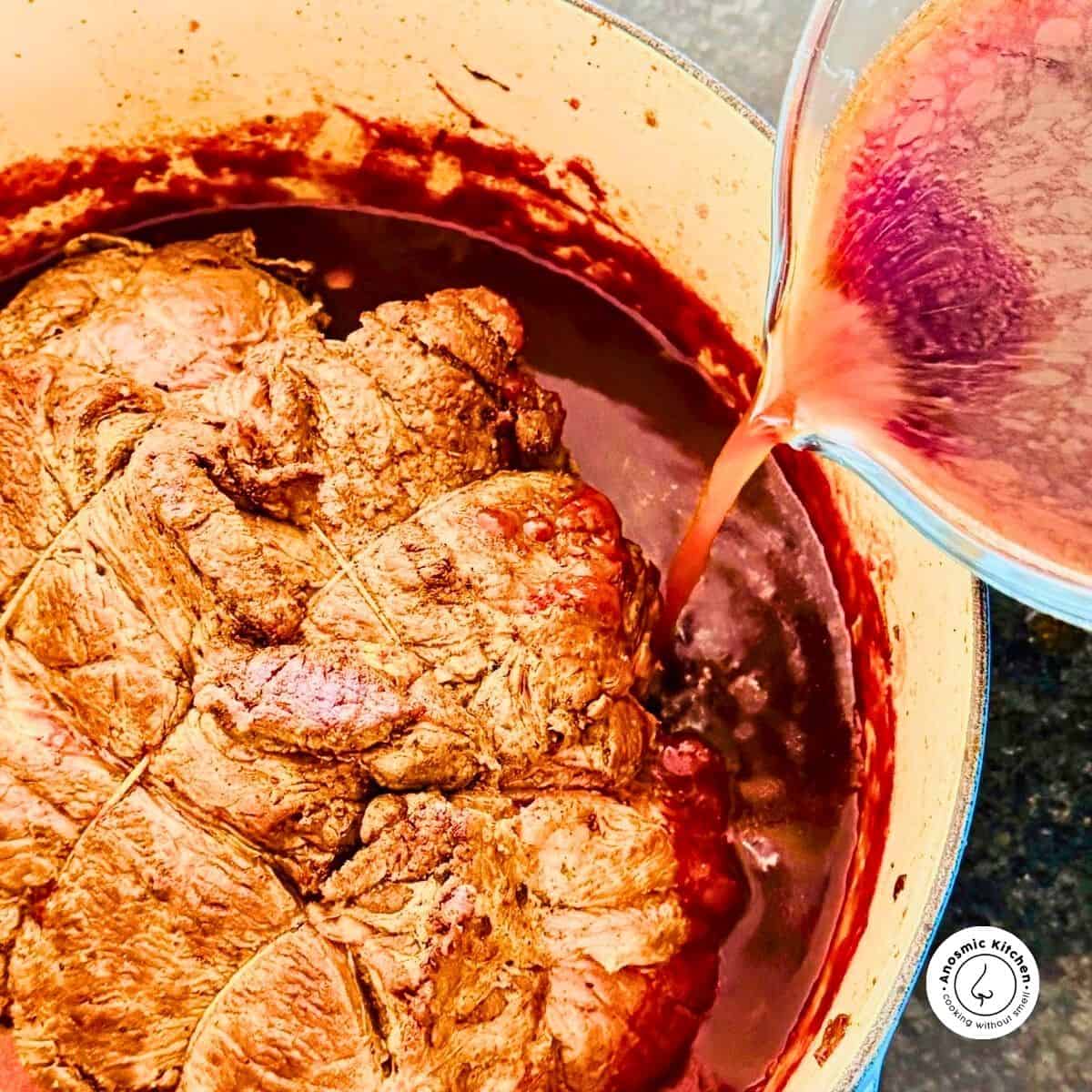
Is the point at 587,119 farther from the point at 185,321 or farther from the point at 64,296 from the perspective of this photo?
the point at 64,296

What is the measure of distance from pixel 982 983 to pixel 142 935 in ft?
2.99

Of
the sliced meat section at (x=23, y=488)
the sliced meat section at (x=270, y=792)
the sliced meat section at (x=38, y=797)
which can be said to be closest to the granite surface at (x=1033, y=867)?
the sliced meat section at (x=270, y=792)

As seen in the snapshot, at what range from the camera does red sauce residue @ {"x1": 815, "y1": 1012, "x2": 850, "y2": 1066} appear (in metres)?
1.13

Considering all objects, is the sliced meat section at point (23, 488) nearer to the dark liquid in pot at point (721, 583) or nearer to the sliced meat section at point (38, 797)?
the sliced meat section at point (38, 797)

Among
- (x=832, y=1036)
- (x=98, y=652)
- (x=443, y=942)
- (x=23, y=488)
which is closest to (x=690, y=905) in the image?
(x=832, y=1036)

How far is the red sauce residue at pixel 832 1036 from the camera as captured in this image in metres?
1.13

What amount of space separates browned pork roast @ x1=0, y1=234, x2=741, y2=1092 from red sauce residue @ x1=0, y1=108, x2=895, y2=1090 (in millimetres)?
296

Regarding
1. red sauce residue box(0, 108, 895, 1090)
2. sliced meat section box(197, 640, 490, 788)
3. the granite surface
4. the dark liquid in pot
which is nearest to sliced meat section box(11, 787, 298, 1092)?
sliced meat section box(197, 640, 490, 788)

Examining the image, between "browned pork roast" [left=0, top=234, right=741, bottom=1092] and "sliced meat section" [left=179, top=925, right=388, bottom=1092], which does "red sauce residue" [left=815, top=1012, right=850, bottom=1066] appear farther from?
"sliced meat section" [left=179, top=925, right=388, bottom=1092]

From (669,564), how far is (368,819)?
1.65ft

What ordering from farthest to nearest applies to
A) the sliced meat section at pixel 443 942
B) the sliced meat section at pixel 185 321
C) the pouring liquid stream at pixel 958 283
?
the sliced meat section at pixel 185 321, the sliced meat section at pixel 443 942, the pouring liquid stream at pixel 958 283

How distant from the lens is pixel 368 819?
116cm

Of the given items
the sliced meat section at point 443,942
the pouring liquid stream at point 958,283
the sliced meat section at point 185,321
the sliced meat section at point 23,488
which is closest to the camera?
the pouring liquid stream at point 958,283

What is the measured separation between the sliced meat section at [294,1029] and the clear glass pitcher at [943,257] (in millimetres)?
659
